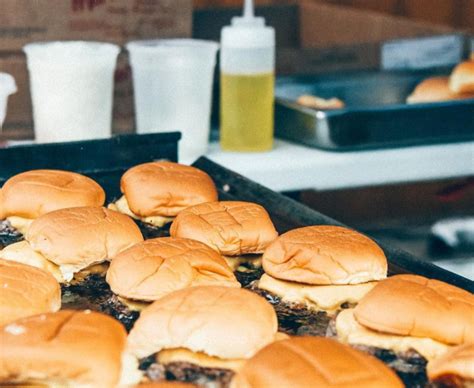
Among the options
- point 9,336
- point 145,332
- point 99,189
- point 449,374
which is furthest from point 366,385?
point 99,189

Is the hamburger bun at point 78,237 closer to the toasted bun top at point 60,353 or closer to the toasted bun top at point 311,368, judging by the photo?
the toasted bun top at point 60,353

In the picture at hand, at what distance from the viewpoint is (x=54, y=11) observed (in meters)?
2.73

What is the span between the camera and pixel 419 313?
1322mm

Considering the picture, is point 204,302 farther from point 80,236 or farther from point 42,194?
point 42,194

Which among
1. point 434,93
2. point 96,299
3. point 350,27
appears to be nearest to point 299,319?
point 96,299

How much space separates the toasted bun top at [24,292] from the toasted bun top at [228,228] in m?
0.34

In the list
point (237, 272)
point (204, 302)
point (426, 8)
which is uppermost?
point (426, 8)

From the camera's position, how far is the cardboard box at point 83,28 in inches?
107

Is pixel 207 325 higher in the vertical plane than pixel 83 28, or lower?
lower

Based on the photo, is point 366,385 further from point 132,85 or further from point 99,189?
point 132,85

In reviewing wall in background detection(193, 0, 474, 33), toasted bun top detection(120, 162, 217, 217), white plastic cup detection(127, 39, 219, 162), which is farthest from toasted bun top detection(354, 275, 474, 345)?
wall in background detection(193, 0, 474, 33)

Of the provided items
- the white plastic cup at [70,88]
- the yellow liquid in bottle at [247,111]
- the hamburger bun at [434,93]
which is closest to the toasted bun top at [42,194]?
the white plastic cup at [70,88]

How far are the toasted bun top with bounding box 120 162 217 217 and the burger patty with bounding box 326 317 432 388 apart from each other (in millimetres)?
707

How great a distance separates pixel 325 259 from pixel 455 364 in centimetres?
40
